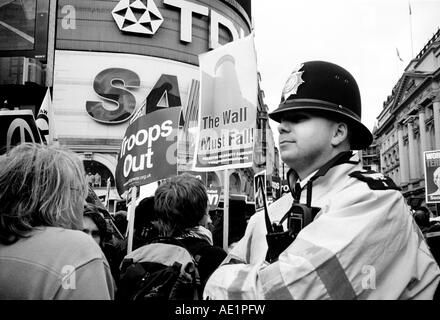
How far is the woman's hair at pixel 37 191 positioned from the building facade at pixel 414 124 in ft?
86.4

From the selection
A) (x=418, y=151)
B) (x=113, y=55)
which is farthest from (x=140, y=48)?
(x=418, y=151)

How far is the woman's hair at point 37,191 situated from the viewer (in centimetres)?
167

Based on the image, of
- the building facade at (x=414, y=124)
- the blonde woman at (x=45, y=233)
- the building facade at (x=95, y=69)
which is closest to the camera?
the blonde woman at (x=45, y=233)

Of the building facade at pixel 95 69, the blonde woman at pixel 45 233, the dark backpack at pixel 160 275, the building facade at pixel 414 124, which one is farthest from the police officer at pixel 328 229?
the building facade at pixel 95 69

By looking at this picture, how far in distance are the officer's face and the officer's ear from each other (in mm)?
17

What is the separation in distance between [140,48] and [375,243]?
33.1 meters

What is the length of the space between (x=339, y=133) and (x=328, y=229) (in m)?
0.63

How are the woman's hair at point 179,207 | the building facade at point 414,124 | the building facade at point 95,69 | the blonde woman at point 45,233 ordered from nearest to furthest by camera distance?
the blonde woman at point 45,233 → the woman's hair at point 179,207 → the building facade at point 95,69 → the building facade at point 414,124

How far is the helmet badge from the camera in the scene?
185 cm

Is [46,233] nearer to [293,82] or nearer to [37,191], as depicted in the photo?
[37,191]

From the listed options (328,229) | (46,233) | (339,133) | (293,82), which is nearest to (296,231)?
(328,229)

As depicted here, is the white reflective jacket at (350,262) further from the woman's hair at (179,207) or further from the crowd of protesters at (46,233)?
the woman's hair at (179,207)

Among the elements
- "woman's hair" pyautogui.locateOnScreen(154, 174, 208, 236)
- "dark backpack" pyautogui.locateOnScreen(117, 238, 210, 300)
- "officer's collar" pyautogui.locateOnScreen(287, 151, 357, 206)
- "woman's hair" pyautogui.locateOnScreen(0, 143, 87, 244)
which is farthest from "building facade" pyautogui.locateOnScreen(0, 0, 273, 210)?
"officer's collar" pyautogui.locateOnScreen(287, 151, 357, 206)

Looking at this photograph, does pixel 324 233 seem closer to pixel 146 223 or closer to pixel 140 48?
pixel 146 223
